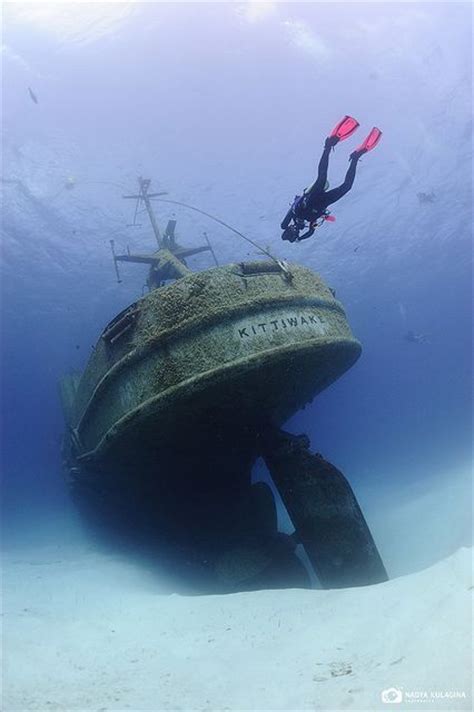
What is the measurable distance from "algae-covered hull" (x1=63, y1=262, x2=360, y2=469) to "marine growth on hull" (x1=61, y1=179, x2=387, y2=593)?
2 centimetres

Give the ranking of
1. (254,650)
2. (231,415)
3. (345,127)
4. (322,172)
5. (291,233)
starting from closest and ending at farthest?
(254,650) < (345,127) < (322,172) < (291,233) < (231,415)

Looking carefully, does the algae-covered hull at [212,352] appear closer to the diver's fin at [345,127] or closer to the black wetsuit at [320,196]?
the black wetsuit at [320,196]

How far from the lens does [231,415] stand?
669 cm

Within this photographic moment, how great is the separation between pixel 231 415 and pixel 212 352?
1276mm

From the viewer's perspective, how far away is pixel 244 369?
5.86m

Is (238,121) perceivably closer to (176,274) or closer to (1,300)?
(176,274)

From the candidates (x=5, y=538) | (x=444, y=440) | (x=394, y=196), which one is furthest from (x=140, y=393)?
(x=444, y=440)

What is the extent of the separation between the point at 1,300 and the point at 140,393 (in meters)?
25.9

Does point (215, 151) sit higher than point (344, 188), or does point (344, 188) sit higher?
point (215, 151)

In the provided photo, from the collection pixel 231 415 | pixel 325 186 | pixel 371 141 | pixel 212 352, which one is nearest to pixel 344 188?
pixel 325 186

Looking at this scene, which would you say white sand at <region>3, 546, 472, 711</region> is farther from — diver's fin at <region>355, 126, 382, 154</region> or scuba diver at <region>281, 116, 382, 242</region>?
diver's fin at <region>355, 126, 382, 154</region>

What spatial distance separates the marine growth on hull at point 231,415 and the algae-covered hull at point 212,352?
0.02 m

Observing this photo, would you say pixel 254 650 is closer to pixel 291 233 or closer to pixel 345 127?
pixel 291 233

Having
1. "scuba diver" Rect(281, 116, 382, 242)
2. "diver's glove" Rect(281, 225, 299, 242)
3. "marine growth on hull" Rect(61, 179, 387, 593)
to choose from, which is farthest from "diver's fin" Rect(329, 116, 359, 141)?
"marine growth on hull" Rect(61, 179, 387, 593)
